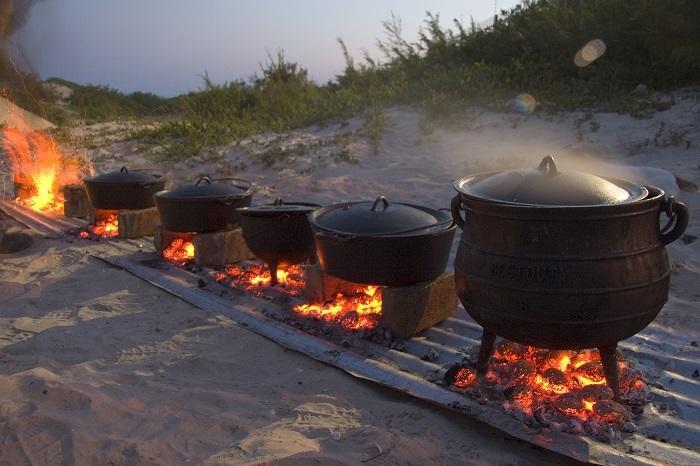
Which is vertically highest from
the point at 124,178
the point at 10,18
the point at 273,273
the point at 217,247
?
the point at 10,18

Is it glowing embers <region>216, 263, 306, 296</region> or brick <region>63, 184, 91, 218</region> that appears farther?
brick <region>63, 184, 91, 218</region>

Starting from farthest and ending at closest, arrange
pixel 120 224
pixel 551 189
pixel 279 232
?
pixel 120 224
pixel 279 232
pixel 551 189

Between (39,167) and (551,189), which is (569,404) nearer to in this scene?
(551,189)

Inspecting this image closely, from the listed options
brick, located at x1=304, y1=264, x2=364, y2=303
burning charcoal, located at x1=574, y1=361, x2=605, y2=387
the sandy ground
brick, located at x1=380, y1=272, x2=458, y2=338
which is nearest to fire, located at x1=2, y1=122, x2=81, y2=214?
the sandy ground

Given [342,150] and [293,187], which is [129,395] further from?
[342,150]

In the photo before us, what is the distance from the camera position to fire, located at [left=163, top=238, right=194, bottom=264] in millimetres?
5863

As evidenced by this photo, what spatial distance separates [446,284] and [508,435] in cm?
142

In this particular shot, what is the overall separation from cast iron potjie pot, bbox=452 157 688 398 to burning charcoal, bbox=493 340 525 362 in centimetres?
→ 52

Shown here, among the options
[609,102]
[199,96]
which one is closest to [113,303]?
[609,102]

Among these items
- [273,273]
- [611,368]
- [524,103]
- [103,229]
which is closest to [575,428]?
[611,368]

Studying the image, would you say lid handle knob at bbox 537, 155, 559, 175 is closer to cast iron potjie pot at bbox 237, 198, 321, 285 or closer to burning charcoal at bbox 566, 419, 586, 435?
burning charcoal at bbox 566, 419, 586, 435

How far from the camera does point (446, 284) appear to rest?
4.08m

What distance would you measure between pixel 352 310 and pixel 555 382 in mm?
1553

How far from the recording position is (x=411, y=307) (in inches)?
151
